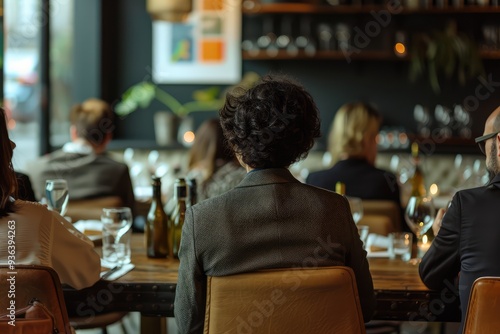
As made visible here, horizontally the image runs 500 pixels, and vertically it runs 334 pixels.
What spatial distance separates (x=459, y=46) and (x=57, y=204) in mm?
5005

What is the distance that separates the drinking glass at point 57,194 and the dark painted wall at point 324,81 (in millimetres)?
4718

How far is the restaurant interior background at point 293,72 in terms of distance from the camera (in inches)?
278

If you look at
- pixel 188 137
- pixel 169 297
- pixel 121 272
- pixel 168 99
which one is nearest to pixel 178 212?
pixel 121 272

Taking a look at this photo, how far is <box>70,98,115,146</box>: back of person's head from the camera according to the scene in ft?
16.2

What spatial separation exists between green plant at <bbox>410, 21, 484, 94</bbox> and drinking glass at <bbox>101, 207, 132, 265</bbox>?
16.1ft

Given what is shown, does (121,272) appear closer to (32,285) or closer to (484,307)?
(32,285)

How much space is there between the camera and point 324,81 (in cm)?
773

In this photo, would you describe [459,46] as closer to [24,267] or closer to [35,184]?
[35,184]

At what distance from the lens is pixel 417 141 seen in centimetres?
715

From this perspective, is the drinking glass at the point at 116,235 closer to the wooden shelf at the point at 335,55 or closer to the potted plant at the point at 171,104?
the potted plant at the point at 171,104

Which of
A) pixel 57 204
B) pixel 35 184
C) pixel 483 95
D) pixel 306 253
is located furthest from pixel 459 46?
pixel 306 253

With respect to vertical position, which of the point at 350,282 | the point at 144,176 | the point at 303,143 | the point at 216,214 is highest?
the point at 303,143

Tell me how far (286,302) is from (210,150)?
2.30 m

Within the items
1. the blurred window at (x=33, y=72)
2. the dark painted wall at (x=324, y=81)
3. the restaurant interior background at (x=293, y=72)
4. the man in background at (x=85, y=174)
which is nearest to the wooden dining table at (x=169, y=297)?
the man in background at (x=85, y=174)
